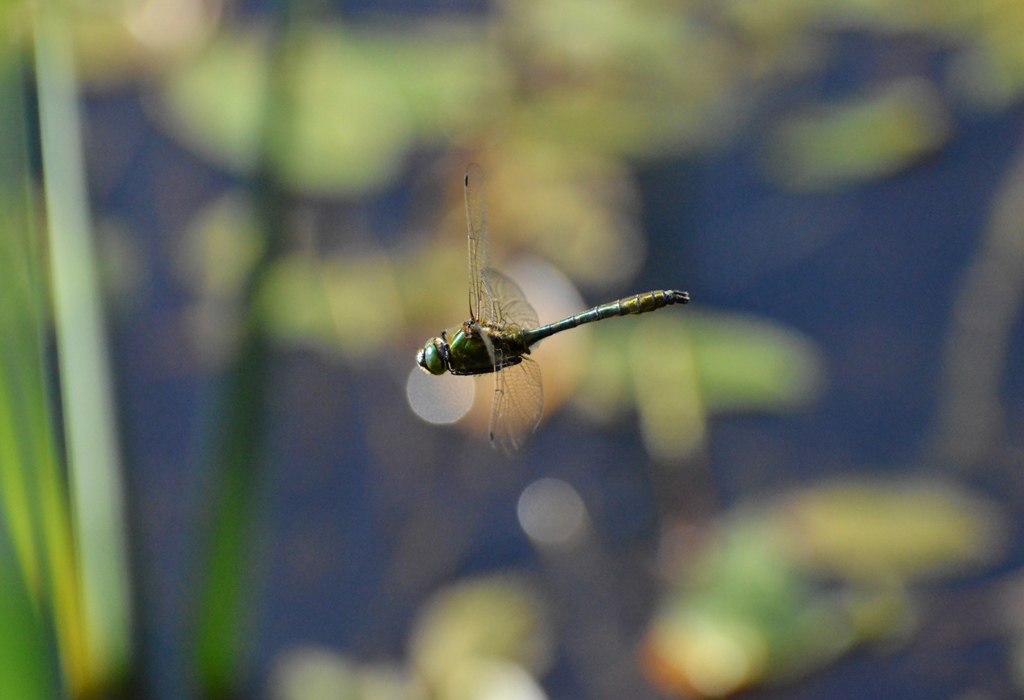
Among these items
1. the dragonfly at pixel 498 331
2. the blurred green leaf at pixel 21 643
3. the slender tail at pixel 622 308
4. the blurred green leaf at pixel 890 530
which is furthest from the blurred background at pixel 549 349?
the slender tail at pixel 622 308

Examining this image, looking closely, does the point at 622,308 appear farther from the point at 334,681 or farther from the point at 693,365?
the point at 334,681

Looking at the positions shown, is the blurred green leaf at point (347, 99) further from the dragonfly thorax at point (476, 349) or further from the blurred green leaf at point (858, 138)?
the dragonfly thorax at point (476, 349)

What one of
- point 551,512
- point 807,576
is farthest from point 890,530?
point 551,512

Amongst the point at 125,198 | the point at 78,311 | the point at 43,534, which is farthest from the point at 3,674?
the point at 125,198

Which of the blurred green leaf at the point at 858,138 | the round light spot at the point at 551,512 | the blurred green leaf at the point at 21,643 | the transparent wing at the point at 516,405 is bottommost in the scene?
the round light spot at the point at 551,512

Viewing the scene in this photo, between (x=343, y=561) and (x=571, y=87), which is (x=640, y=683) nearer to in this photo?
(x=343, y=561)

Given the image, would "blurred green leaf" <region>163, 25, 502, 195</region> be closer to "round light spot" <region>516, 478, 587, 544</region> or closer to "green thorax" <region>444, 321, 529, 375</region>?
"round light spot" <region>516, 478, 587, 544</region>

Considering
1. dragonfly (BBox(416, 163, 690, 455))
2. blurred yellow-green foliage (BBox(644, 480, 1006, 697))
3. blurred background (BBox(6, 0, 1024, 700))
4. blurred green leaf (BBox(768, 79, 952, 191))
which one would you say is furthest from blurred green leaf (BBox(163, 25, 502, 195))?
blurred yellow-green foliage (BBox(644, 480, 1006, 697))
